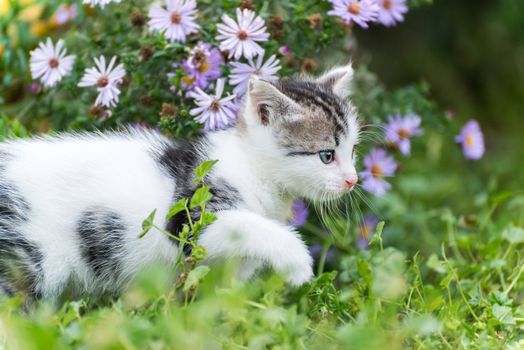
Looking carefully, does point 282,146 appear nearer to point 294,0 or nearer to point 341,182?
point 341,182

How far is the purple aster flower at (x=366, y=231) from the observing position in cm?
306

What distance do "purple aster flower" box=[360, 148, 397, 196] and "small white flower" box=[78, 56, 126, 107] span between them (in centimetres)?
95

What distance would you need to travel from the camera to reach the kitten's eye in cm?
222

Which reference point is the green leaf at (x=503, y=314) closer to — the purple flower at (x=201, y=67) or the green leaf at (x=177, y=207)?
the green leaf at (x=177, y=207)

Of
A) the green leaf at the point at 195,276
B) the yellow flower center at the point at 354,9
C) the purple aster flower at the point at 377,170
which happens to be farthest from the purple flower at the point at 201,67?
the green leaf at the point at 195,276

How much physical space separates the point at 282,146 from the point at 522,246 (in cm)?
126

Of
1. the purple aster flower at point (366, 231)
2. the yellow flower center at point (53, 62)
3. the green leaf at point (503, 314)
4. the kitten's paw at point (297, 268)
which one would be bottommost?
the purple aster flower at point (366, 231)

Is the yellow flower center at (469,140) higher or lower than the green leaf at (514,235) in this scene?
higher

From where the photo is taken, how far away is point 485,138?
509 centimetres

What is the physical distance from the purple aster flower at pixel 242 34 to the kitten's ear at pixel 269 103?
0.25 metres

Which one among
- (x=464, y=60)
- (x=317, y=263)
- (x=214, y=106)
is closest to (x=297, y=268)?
(x=214, y=106)

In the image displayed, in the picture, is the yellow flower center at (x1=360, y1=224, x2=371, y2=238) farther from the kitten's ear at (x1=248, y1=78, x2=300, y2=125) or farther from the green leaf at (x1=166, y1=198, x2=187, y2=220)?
the green leaf at (x1=166, y1=198, x2=187, y2=220)

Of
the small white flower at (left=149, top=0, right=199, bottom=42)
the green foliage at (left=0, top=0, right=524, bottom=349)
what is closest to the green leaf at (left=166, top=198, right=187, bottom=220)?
the green foliage at (left=0, top=0, right=524, bottom=349)

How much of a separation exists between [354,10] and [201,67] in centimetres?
56
